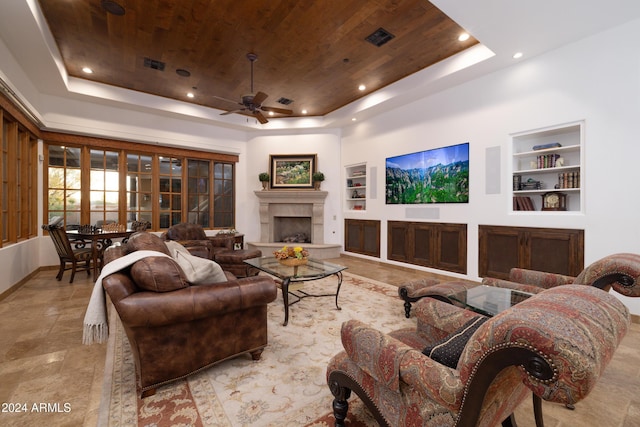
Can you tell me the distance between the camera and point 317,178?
23.4 feet

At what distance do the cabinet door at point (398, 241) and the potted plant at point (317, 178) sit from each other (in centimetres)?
210

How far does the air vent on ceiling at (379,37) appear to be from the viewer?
3.75 metres

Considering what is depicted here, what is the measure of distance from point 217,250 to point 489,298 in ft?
13.7

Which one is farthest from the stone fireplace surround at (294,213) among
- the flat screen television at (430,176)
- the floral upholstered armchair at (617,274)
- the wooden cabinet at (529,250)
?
the floral upholstered armchair at (617,274)

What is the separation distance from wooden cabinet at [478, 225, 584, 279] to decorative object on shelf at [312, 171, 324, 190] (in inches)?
149

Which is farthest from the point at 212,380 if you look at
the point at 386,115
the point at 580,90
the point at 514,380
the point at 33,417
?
the point at 386,115

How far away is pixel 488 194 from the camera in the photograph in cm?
441

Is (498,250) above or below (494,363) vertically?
below

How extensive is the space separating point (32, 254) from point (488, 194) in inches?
299

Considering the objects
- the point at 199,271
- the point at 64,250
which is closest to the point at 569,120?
the point at 199,271

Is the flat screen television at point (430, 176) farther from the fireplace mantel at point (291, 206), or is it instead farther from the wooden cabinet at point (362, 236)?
the fireplace mantel at point (291, 206)

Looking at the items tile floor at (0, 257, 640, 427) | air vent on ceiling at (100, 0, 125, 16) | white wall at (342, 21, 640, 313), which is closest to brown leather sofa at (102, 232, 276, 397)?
tile floor at (0, 257, 640, 427)

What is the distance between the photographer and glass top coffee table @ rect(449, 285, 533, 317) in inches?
84.0

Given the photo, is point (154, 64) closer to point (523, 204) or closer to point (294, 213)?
point (294, 213)
